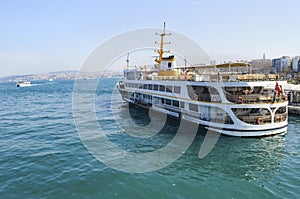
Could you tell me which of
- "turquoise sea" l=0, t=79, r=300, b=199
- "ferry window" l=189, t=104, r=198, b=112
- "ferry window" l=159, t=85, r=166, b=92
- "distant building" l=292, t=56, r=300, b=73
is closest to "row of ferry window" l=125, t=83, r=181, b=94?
"ferry window" l=159, t=85, r=166, b=92

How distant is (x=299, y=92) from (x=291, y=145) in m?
19.7

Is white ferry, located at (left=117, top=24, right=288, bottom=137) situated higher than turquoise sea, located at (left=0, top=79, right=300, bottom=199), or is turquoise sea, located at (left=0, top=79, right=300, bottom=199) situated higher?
white ferry, located at (left=117, top=24, right=288, bottom=137)

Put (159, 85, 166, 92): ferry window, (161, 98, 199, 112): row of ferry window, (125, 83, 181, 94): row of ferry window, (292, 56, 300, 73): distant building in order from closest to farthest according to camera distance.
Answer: (161, 98, 199, 112): row of ferry window
(125, 83, 181, 94): row of ferry window
(159, 85, 166, 92): ferry window
(292, 56, 300, 73): distant building

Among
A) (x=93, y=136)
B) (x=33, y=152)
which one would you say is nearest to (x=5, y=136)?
(x=33, y=152)

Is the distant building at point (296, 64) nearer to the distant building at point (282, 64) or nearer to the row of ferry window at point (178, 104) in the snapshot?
the distant building at point (282, 64)

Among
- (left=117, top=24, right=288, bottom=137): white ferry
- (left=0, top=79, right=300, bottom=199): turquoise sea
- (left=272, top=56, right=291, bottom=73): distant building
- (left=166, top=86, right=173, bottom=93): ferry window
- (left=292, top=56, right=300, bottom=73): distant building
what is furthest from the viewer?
(left=272, top=56, right=291, bottom=73): distant building

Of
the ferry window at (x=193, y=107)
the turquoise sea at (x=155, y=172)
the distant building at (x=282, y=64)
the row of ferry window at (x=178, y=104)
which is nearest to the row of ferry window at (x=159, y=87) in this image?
the row of ferry window at (x=178, y=104)

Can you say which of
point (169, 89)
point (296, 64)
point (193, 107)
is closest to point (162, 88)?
point (169, 89)

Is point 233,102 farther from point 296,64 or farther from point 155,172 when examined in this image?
point 296,64

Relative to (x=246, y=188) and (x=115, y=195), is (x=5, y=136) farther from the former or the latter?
(x=246, y=188)

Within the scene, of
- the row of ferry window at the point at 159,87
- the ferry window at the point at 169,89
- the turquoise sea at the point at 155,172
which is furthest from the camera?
the ferry window at the point at 169,89

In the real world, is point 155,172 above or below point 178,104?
below

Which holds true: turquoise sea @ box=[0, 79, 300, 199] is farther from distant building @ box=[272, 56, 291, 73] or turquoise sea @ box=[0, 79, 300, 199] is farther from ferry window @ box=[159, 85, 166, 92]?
distant building @ box=[272, 56, 291, 73]

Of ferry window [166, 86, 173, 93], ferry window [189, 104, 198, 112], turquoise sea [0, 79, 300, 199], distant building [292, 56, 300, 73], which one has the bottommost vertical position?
turquoise sea [0, 79, 300, 199]
